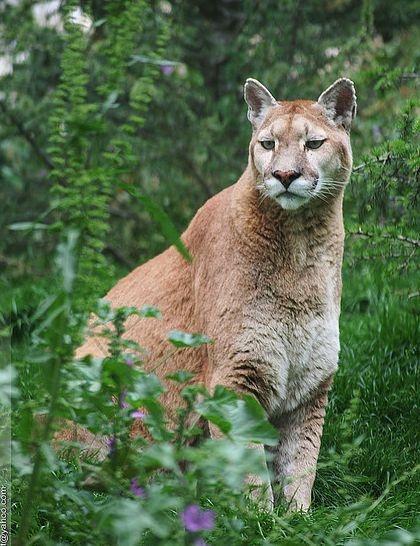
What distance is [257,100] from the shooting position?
200 inches

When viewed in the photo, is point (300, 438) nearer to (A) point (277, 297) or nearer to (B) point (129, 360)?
(A) point (277, 297)

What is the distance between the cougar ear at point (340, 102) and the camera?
488 centimetres

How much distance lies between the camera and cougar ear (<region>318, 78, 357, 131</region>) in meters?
4.88

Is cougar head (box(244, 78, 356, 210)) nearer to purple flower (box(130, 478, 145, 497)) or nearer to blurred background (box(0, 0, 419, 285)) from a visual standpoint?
purple flower (box(130, 478, 145, 497))

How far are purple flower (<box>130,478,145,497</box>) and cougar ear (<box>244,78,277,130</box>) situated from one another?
2.46 meters

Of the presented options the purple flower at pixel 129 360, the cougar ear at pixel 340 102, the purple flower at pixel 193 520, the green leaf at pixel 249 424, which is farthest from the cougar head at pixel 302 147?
the purple flower at pixel 193 520

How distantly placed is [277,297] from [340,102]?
103 cm

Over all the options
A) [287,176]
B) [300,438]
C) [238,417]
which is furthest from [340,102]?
[238,417]

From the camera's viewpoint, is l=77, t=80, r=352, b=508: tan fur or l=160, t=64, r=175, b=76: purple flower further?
l=160, t=64, r=175, b=76: purple flower

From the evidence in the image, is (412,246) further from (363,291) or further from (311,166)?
(363,291)

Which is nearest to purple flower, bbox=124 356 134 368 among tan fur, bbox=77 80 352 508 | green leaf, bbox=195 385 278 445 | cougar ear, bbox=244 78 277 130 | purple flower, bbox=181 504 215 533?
green leaf, bbox=195 385 278 445

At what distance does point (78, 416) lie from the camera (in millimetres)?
3125

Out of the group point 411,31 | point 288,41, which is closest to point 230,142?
point 288,41

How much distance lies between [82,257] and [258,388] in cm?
182
